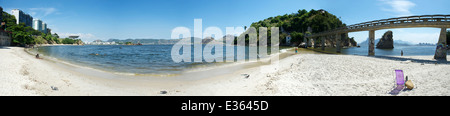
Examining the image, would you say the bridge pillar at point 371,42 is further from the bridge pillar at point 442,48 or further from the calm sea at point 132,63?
the calm sea at point 132,63

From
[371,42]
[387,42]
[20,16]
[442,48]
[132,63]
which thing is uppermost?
[20,16]

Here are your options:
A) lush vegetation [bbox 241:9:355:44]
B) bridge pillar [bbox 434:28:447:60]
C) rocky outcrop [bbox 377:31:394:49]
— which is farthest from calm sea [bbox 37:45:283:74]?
rocky outcrop [bbox 377:31:394:49]

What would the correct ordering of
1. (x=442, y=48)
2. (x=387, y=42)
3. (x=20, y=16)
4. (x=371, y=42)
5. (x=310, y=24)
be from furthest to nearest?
(x=20, y=16) → (x=310, y=24) → (x=387, y=42) → (x=371, y=42) → (x=442, y=48)

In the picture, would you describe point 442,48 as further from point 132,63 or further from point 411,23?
point 132,63

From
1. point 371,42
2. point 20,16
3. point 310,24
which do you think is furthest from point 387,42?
point 20,16

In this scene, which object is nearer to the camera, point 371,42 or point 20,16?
point 371,42

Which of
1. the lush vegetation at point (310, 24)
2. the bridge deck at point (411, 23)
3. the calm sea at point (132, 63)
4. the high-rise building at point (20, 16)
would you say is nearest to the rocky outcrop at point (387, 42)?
the lush vegetation at point (310, 24)

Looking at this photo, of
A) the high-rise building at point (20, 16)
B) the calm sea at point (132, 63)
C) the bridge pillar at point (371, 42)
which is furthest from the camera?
the high-rise building at point (20, 16)

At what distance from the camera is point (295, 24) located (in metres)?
107
